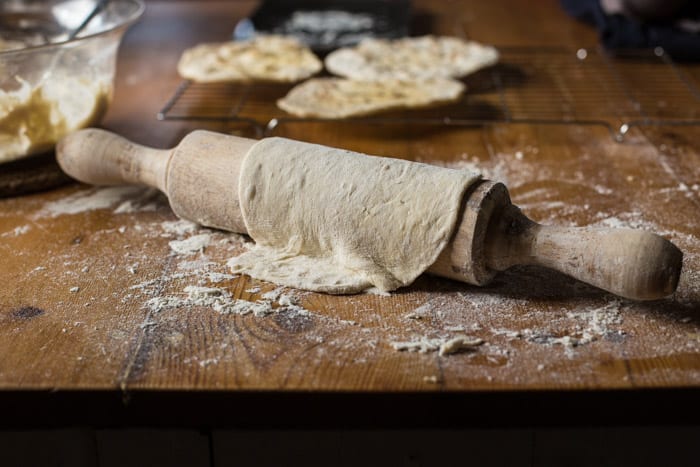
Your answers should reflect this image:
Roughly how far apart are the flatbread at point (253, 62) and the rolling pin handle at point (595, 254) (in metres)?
0.80

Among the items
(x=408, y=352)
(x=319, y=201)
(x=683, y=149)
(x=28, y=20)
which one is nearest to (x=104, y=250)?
(x=319, y=201)

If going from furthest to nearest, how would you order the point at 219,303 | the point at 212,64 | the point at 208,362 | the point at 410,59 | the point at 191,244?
the point at 410,59 < the point at 212,64 < the point at 191,244 < the point at 219,303 < the point at 208,362

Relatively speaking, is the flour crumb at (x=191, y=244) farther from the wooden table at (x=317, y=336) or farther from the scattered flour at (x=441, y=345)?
the scattered flour at (x=441, y=345)

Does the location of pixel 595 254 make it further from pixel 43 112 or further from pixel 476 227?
pixel 43 112

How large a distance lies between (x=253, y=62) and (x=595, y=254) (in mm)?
1056

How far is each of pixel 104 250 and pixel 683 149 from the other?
107cm

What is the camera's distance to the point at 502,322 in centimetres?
92

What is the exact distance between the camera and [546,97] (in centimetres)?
171

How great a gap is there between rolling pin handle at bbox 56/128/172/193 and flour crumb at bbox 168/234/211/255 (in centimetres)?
9

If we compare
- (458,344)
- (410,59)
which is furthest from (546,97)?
(458,344)

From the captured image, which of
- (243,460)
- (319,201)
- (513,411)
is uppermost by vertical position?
(319,201)

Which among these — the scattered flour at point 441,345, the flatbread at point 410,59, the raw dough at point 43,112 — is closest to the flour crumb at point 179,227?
the raw dough at point 43,112

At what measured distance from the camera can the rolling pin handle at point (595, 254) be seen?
0.86 meters

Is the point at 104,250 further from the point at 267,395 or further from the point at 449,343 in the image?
the point at 449,343
